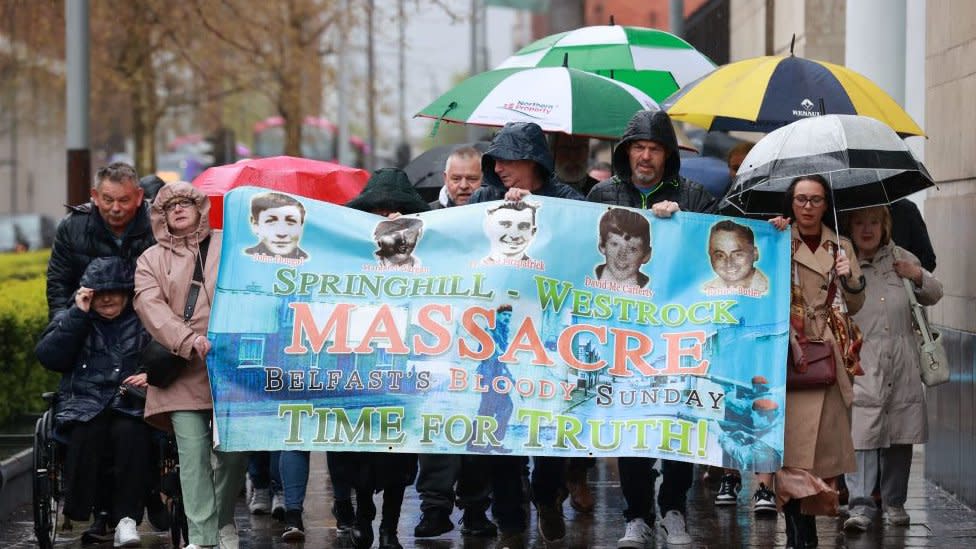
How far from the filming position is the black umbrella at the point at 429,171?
1254 cm

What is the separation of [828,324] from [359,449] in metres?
2.16

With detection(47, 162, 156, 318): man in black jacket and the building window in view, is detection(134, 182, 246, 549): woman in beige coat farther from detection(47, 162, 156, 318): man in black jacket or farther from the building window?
detection(47, 162, 156, 318): man in black jacket

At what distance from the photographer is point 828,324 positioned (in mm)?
7938

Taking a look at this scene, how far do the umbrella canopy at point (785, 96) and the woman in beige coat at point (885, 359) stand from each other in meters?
0.83

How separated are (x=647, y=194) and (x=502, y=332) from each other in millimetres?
1139

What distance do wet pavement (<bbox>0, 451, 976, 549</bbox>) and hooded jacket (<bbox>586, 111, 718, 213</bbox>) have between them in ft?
5.77

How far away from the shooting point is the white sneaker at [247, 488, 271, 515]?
10195mm

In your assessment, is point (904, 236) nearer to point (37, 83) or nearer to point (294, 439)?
point (294, 439)

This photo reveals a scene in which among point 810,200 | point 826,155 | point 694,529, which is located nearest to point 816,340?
point 810,200

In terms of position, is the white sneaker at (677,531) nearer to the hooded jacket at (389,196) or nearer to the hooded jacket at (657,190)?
the hooded jacket at (657,190)

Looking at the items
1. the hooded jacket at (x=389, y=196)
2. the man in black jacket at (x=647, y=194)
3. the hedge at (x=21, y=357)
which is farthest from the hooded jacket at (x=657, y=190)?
the hedge at (x=21, y=357)

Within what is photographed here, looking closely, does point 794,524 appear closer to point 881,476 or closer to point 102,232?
point 881,476

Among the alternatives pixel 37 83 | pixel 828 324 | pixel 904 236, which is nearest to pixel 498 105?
pixel 904 236

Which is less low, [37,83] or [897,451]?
[37,83]
